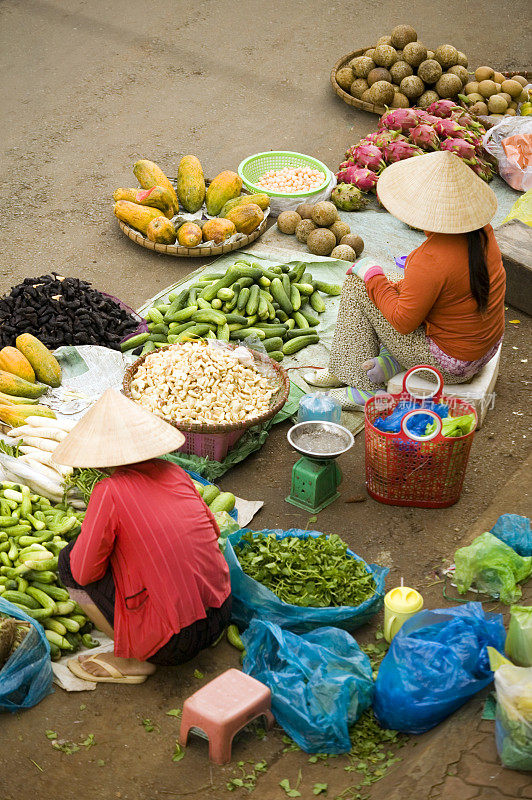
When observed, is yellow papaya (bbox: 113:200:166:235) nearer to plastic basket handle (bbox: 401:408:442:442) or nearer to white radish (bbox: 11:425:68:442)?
white radish (bbox: 11:425:68:442)

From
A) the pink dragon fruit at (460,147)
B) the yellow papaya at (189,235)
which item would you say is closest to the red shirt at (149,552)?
the yellow papaya at (189,235)

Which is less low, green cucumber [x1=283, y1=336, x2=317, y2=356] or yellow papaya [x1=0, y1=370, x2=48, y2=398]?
green cucumber [x1=283, y1=336, x2=317, y2=356]

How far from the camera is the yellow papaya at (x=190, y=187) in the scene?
6.68 m

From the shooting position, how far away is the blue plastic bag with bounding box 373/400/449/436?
4.09 m

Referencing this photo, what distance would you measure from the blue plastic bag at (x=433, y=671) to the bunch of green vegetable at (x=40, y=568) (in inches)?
48.5

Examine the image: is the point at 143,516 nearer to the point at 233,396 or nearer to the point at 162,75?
the point at 233,396

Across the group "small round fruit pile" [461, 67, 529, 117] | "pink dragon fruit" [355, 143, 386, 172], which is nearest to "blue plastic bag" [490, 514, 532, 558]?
"pink dragon fruit" [355, 143, 386, 172]

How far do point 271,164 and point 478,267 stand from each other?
144 inches

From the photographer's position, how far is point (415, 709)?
2.94 meters

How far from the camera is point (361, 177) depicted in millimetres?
7117

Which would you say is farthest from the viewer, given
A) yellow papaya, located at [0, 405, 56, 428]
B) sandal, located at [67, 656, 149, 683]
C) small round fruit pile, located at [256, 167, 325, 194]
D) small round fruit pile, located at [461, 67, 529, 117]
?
small round fruit pile, located at [461, 67, 529, 117]

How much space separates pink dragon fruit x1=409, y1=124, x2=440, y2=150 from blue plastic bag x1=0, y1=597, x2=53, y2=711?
5544mm

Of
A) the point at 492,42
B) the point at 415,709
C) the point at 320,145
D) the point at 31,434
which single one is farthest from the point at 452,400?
the point at 492,42

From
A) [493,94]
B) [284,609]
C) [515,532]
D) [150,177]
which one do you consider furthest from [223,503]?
[493,94]
